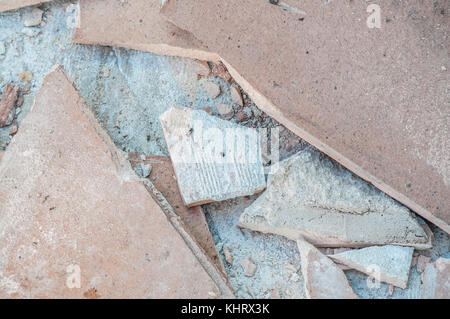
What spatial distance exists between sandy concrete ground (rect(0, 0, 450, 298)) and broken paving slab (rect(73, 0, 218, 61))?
0.32ft

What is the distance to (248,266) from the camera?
81.6 inches

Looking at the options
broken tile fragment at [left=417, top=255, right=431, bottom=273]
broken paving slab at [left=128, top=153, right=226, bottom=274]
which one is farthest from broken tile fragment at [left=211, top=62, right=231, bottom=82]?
broken tile fragment at [left=417, top=255, right=431, bottom=273]

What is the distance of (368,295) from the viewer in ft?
6.55

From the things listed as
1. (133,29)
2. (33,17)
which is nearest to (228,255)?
(133,29)

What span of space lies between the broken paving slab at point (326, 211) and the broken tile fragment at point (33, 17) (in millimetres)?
1347

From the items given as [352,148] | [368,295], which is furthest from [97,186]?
[368,295]

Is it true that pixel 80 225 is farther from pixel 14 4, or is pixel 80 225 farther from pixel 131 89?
pixel 14 4

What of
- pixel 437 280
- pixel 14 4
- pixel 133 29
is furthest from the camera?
pixel 14 4

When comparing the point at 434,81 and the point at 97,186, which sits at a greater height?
the point at 434,81

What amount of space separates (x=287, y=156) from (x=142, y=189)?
2.09ft

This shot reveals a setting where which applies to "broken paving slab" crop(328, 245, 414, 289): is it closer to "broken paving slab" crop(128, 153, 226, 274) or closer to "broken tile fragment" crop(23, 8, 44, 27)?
"broken paving slab" crop(128, 153, 226, 274)

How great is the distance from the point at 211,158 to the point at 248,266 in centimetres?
45

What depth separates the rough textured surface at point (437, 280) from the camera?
1.93 metres

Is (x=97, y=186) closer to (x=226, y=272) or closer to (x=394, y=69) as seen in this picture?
(x=226, y=272)
